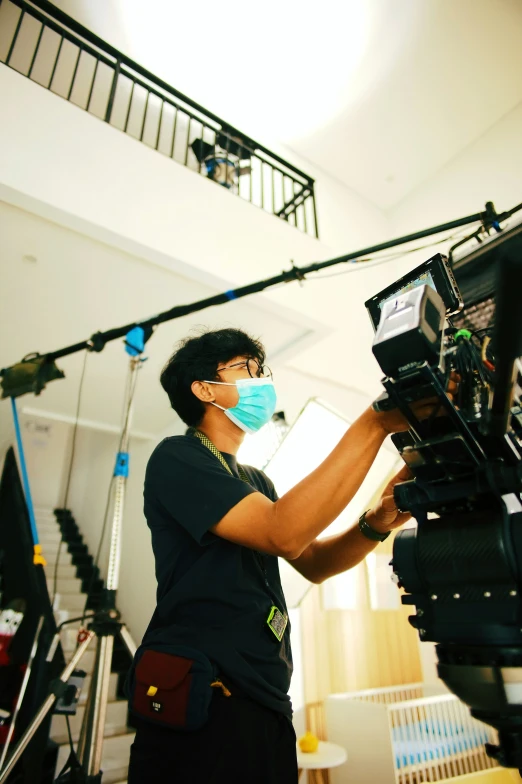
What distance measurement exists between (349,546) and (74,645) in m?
3.40

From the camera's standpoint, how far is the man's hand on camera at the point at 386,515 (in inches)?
32.8

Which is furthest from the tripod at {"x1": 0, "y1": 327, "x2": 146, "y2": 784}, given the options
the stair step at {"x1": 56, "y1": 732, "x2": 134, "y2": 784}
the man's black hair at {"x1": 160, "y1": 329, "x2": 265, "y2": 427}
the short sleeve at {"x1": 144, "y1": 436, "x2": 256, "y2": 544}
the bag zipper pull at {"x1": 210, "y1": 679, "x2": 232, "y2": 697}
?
the stair step at {"x1": 56, "y1": 732, "x2": 134, "y2": 784}

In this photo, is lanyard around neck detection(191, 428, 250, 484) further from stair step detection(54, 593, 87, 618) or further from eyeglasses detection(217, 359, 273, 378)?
stair step detection(54, 593, 87, 618)

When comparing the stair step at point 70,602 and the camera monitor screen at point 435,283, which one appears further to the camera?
the stair step at point 70,602

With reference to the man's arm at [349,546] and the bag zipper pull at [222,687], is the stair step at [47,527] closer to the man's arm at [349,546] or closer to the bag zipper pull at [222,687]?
the man's arm at [349,546]

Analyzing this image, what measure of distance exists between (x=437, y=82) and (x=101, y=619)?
458 cm

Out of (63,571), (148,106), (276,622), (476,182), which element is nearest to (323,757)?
(276,622)

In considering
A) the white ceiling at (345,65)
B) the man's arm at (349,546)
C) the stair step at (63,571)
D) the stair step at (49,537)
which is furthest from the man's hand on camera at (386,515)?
the stair step at (49,537)

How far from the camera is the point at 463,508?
0.55m

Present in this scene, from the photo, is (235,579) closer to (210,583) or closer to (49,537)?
(210,583)

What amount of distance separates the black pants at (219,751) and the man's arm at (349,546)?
12.9 inches

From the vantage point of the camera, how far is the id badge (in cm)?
79

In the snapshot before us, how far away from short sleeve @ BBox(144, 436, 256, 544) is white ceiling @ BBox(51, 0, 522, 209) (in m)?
3.90

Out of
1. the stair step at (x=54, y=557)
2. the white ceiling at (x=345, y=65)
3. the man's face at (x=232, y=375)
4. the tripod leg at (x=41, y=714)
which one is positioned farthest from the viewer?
the stair step at (x=54, y=557)
